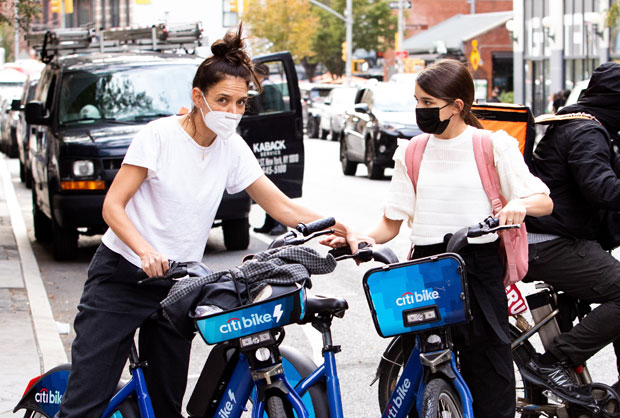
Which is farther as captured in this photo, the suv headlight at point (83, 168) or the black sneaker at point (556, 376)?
the suv headlight at point (83, 168)

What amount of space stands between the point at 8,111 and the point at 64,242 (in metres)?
16.7

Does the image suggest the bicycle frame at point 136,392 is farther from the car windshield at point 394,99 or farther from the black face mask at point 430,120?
the car windshield at point 394,99

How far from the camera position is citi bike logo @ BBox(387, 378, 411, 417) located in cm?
407

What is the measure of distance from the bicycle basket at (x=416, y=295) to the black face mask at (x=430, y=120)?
71cm

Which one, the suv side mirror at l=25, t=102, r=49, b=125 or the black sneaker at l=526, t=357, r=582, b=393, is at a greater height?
the suv side mirror at l=25, t=102, r=49, b=125

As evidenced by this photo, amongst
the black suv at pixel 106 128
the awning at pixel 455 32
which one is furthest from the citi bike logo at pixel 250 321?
the awning at pixel 455 32

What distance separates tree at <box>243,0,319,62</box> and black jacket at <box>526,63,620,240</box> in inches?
2635

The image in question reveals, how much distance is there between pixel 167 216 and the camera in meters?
3.93

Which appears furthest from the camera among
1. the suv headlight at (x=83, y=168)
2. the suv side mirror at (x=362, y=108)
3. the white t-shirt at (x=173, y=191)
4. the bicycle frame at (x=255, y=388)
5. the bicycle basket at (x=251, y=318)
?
the suv side mirror at (x=362, y=108)

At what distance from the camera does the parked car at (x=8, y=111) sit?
91.6 ft

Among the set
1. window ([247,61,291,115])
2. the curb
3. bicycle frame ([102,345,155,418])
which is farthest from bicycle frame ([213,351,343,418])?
window ([247,61,291,115])

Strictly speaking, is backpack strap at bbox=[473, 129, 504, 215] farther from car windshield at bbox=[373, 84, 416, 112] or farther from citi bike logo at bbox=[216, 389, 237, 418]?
car windshield at bbox=[373, 84, 416, 112]

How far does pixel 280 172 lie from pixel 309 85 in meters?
35.4

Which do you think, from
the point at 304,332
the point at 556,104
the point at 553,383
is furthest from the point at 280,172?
the point at 556,104
